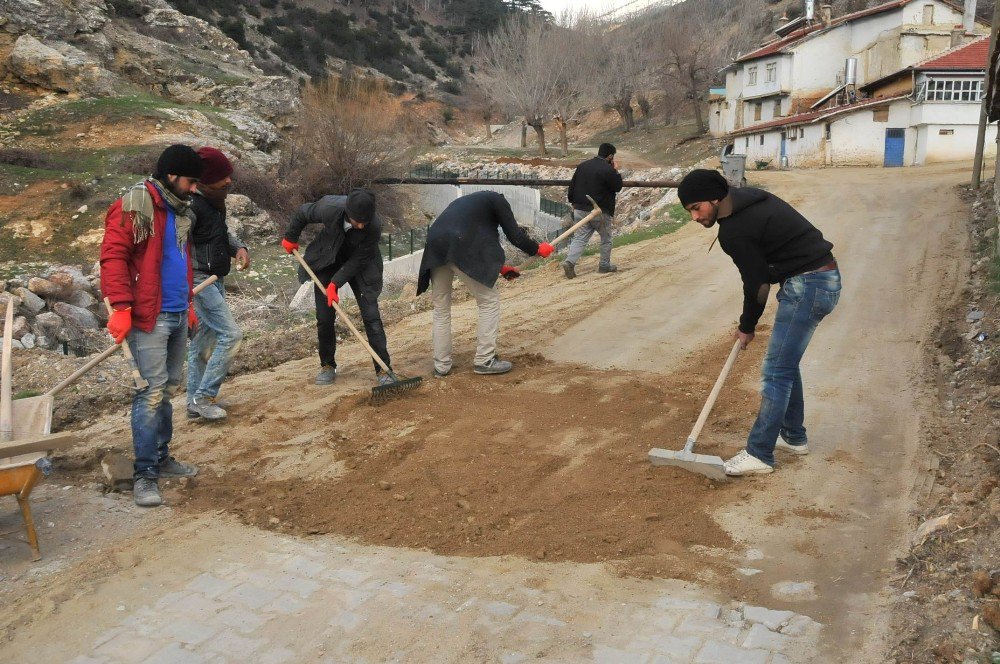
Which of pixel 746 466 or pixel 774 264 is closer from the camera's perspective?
pixel 774 264

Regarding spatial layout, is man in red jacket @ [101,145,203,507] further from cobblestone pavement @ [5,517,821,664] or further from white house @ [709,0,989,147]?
white house @ [709,0,989,147]

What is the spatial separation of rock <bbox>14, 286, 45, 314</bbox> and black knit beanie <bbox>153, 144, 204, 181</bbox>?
7.90 metres

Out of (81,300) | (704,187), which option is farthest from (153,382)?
(81,300)

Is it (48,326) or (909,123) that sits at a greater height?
(909,123)

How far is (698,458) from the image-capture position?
4.96 meters

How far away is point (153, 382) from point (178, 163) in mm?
1337

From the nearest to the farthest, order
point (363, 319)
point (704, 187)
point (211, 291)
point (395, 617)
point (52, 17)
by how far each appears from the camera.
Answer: point (395, 617)
point (704, 187)
point (211, 291)
point (363, 319)
point (52, 17)

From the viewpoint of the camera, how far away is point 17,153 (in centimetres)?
1897

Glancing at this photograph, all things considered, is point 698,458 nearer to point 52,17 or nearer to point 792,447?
point 792,447

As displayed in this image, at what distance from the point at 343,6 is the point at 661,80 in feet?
118

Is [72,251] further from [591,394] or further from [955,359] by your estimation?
[955,359]

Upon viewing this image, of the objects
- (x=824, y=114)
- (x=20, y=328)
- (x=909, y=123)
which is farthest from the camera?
(x=824, y=114)

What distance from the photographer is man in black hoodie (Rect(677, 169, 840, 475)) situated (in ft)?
15.2

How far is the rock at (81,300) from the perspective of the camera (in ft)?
41.1
